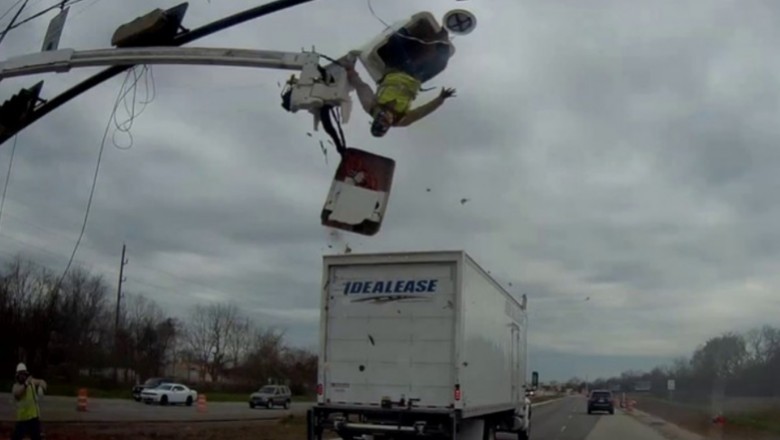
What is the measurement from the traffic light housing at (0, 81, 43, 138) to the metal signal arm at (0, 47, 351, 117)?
24 centimetres

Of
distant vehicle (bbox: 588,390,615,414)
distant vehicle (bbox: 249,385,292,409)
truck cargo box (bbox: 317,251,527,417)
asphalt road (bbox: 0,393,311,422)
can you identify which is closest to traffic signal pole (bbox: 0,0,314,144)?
truck cargo box (bbox: 317,251,527,417)

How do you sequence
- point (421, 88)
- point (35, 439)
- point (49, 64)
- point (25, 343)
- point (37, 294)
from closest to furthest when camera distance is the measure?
point (421, 88) → point (49, 64) → point (35, 439) → point (25, 343) → point (37, 294)

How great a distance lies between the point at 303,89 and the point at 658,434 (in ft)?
101

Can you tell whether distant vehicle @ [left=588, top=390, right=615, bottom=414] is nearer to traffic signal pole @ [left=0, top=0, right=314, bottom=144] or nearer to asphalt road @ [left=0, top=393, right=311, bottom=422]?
asphalt road @ [left=0, top=393, right=311, bottom=422]

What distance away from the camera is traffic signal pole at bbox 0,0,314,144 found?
8328 mm

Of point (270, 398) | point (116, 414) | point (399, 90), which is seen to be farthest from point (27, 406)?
point (270, 398)

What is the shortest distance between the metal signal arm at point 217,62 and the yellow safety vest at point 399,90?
711mm

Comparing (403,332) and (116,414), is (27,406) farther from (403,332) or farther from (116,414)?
(116,414)

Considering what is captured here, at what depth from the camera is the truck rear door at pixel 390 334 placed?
1360 cm

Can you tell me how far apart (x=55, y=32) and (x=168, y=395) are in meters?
44.5

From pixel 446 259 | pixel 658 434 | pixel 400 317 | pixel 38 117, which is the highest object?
pixel 38 117

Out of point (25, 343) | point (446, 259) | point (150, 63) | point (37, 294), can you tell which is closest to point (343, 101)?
point (150, 63)

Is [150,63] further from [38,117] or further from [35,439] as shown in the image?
[35,439]

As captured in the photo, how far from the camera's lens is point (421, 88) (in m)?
6.71
